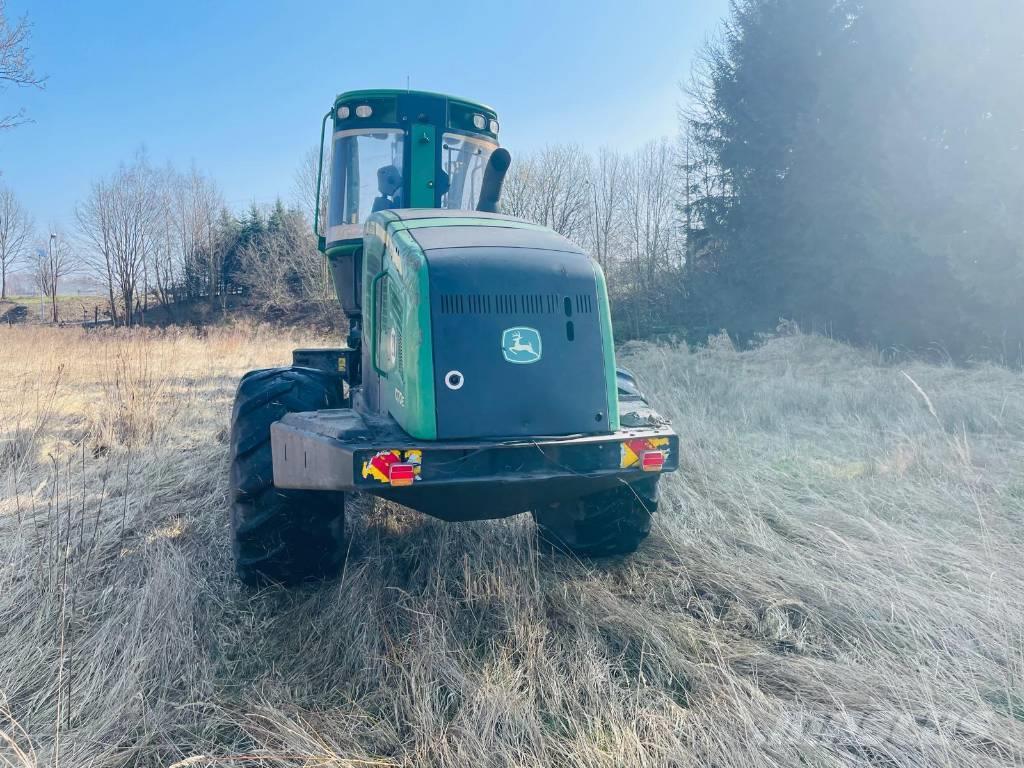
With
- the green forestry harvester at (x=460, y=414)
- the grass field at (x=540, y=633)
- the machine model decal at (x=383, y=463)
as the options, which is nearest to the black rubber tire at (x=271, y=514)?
the green forestry harvester at (x=460, y=414)

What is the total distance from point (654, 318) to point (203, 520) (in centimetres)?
2138

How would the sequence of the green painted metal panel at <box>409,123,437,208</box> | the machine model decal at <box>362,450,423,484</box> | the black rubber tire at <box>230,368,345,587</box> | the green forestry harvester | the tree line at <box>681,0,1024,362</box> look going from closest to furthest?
1. the machine model decal at <box>362,450,423,484</box>
2. the green forestry harvester
3. the black rubber tire at <box>230,368,345,587</box>
4. the green painted metal panel at <box>409,123,437,208</box>
5. the tree line at <box>681,0,1024,362</box>

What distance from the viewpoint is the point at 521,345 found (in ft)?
9.84

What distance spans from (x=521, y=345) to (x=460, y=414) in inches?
15.1

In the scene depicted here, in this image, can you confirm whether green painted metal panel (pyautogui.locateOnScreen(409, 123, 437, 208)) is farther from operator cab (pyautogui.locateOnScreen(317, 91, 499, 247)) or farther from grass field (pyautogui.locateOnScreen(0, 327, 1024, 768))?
grass field (pyautogui.locateOnScreen(0, 327, 1024, 768))

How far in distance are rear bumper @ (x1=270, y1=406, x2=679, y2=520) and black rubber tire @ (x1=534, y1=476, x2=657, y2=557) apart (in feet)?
2.11

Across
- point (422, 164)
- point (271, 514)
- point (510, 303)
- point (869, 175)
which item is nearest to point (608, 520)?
point (510, 303)

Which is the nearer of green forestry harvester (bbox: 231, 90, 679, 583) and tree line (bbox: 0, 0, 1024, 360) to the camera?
green forestry harvester (bbox: 231, 90, 679, 583)

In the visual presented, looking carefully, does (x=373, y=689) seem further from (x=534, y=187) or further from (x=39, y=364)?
(x=534, y=187)

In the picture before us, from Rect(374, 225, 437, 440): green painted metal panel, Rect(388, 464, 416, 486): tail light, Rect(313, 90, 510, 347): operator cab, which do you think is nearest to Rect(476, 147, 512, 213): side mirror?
Rect(313, 90, 510, 347): operator cab

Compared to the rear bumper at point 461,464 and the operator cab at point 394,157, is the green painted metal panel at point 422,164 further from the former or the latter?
the rear bumper at point 461,464

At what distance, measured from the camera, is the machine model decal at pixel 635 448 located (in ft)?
9.81

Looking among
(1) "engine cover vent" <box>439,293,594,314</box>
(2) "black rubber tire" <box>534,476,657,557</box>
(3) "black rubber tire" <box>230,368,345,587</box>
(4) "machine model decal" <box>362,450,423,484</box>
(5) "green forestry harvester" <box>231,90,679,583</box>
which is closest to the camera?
(4) "machine model decal" <box>362,450,423,484</box>

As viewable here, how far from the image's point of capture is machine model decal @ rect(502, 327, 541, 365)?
298 centimetres
